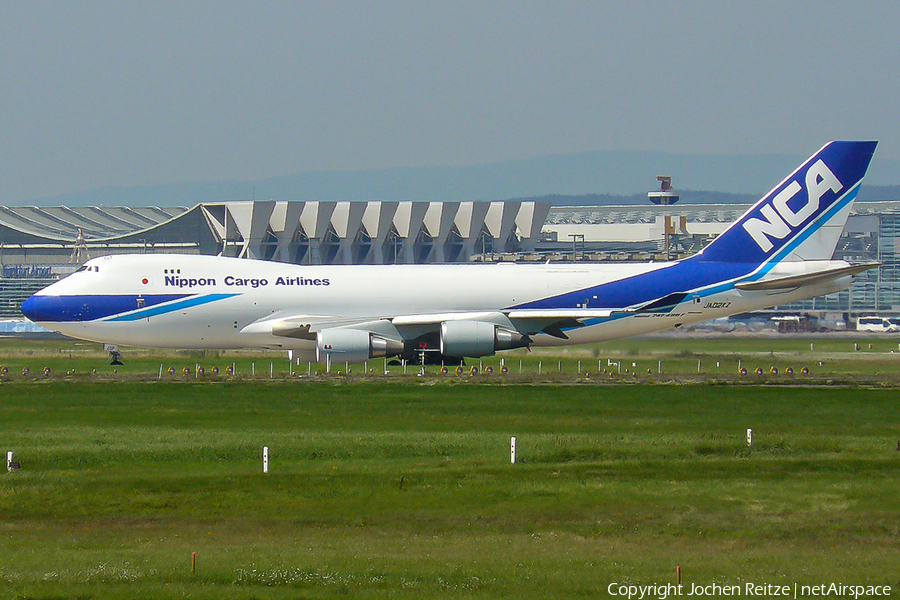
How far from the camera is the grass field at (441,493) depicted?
537 inches

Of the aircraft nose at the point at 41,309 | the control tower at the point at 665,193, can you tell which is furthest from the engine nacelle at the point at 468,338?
the control tower at the point at 665,193

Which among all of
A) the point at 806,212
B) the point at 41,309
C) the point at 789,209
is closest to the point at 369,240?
the point at 41,309

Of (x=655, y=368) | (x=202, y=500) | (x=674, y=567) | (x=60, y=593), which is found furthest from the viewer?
(x=655, y=368)

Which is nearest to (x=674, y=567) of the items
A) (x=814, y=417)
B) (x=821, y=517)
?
(x=821, y=517)

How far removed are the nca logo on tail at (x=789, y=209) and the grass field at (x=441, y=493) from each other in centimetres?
1161

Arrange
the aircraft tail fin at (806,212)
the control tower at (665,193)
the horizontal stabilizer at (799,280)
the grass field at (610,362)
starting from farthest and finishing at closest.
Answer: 1. the control tower at (665,193)
2. the aircraft tail fin at (806,212)
3. the horizontal stabilizer at (799,280)
4. the grass field at (610,362)

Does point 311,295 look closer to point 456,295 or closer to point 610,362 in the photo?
point 456,295

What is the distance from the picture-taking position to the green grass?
1362 cm

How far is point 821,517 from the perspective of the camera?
16953 millimetres

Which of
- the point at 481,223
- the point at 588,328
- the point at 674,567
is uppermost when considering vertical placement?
the point at 481,223

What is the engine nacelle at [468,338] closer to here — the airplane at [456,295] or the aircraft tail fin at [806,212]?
the airplane at [456,295]

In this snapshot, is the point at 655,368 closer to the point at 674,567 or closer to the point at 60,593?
the point at 674,567

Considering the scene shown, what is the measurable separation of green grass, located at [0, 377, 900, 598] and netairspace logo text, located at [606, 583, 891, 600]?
1.00ft

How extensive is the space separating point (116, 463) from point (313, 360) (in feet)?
69.5
